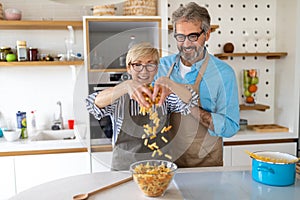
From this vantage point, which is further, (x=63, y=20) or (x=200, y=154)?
(x=63, y=20)

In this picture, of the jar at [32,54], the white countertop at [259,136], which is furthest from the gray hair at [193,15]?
the jar at [32,54]

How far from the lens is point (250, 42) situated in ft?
8.52

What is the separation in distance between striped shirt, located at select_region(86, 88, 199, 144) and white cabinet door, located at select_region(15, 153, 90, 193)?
3.46ft

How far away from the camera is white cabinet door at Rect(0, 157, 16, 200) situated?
6.57ft

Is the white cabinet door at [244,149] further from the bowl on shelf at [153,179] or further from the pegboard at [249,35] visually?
the bowl on shelf at [153,179]

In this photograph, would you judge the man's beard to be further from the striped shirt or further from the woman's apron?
the woman's apron

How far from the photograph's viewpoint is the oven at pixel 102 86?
1052 mm

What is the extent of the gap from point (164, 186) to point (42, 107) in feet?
5.77

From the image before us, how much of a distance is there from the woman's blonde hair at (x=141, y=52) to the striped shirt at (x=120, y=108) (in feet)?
0.43

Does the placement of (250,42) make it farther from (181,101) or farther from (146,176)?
(146,176)

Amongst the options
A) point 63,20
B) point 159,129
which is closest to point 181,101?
point 159,129

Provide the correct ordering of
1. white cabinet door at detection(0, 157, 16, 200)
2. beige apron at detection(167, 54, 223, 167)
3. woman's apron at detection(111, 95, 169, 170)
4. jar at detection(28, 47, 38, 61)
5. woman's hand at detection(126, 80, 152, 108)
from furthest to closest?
1. jar at detection(28, 47, 38, 61)
2. white cabinet door at detection(0, 157, 16, 200)
3. beige apron at detection(167, 54, 223, 167)
4. woman's apron at detection(111, 95, 169, 170)
5. woman's hand at detection(126, 80, 152, 108)

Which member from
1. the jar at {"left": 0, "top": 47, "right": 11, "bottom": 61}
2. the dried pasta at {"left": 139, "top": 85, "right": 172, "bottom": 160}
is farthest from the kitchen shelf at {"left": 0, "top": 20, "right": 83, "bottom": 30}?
the dried pasta at {"left": 139, "top": 85, "right": 172, "bottom": 160}

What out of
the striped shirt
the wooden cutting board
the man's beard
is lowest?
the wooden cutting board
